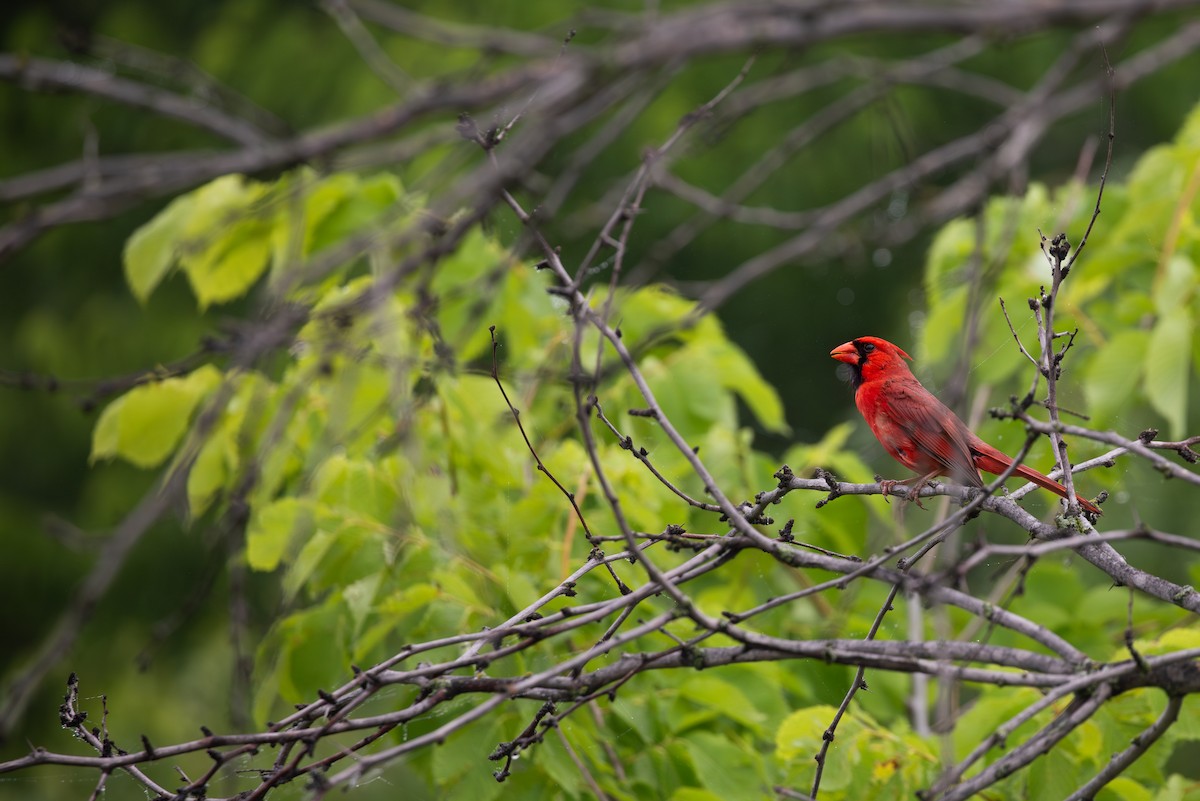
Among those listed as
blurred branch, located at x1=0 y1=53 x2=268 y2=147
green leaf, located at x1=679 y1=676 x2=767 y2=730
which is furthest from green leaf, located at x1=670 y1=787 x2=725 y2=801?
blurred branch, located at x1=0 y1=53 x2=268 y2=147

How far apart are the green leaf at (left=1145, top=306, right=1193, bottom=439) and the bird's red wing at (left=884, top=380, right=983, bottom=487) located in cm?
50

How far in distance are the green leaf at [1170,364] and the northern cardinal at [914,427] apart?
0.42 meters

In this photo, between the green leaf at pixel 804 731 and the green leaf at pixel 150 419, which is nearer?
the green leaf at pixel 804 731

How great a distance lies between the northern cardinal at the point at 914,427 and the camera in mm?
2480

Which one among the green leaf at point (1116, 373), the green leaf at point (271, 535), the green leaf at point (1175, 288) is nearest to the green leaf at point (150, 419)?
the green leaf at point (271, 535)

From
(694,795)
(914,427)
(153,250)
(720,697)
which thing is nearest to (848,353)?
(914,427)

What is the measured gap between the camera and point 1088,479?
10.8ft

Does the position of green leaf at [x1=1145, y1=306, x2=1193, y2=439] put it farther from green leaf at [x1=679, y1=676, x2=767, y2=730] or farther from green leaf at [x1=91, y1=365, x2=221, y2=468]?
green leaf at [x1=91, y1=365, x2=221, y2=468]

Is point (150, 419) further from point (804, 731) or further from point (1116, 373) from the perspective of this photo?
point (1116, 373)

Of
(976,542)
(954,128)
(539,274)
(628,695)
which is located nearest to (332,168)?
(976,542)

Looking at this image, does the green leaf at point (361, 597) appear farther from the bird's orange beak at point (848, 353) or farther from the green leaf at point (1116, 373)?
the green leaf at point (1116, 373)

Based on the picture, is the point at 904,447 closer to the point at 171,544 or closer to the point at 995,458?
the point at 995,458

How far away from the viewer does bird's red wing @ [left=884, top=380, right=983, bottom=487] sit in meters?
2.45

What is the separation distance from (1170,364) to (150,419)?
99.7 inches
